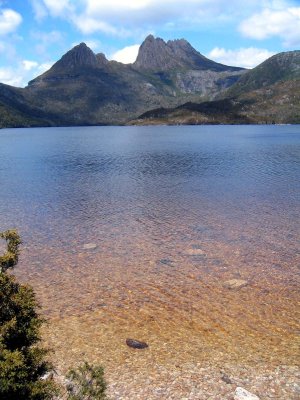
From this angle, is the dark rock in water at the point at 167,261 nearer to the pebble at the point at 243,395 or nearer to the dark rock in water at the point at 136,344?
the dark rock in water at the point at 136,344

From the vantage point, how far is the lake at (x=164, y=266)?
24.3m

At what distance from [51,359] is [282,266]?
74.3 ft

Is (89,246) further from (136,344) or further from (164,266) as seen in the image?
(136,344)

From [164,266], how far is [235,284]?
6.99 meters

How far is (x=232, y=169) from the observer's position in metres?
106

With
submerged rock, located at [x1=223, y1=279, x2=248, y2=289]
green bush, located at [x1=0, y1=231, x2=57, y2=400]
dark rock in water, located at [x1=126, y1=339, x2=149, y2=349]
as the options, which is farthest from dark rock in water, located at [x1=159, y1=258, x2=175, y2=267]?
green bush, located at [x1=0, y1=231, x2=57, y2=400]

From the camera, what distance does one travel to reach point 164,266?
36.6 m

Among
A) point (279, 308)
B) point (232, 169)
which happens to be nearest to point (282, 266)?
point (279, 308)

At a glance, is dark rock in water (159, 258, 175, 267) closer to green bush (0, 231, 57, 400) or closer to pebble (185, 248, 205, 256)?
pebble (185, 248, 205, 256)

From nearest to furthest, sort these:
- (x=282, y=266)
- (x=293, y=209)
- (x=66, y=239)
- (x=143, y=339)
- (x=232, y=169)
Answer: (x=143, y=339) < (x=282, y=266) < (x=66, y=239) < (x=293, y=209) < (x=232, y=169)

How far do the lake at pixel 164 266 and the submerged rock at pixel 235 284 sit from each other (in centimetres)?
25

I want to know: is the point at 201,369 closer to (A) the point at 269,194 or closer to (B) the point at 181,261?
(B) the point at 181,261

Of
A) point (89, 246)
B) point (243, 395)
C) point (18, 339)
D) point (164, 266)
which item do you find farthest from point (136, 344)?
point (89, 246)

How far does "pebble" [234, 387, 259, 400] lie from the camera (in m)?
18.4
